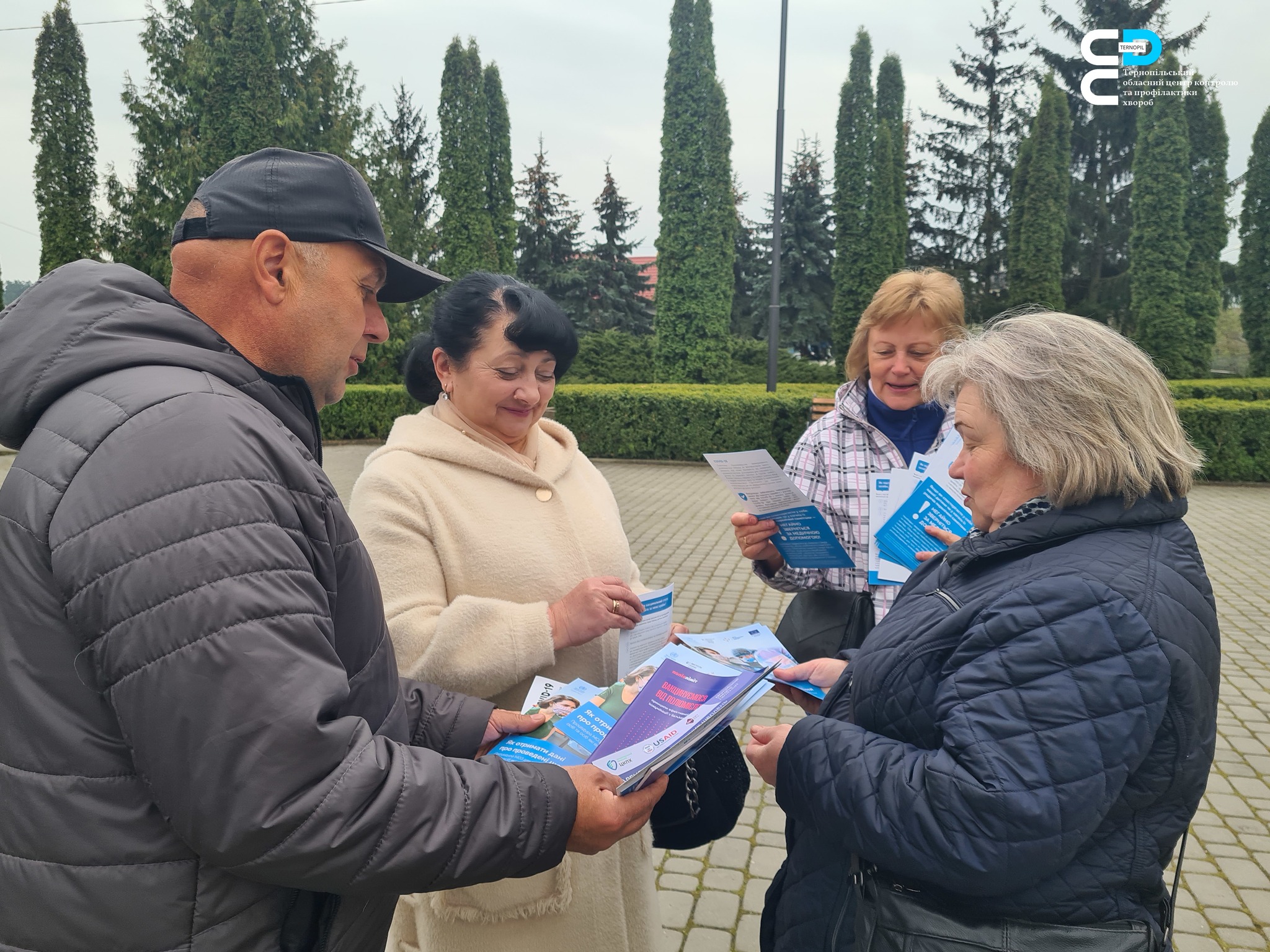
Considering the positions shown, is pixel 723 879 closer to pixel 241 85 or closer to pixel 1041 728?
pixel 1041 728

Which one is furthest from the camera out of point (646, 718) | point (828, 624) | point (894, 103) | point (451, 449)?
point (894, 103)

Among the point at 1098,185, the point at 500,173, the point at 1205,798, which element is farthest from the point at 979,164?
the point at 1205,798

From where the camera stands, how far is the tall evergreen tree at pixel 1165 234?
21.6 m

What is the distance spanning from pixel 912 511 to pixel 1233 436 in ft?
45.8

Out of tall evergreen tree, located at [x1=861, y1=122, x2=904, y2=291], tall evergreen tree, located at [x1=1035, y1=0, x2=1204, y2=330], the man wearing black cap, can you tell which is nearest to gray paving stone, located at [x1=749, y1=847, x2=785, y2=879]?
the man wearing black cap

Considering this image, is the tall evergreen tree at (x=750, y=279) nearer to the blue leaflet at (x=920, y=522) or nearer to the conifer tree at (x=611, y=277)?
the conifer tree at (x=611, y=277)

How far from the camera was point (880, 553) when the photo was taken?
2.75 meters

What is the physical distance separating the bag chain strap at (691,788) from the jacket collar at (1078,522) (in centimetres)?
97

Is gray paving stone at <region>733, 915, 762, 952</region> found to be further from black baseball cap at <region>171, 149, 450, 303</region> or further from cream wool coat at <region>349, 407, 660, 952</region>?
black baseball cap at <region>171, 149, 450, 303</region>

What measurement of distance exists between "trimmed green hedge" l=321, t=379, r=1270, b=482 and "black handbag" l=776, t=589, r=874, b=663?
36.7 ft

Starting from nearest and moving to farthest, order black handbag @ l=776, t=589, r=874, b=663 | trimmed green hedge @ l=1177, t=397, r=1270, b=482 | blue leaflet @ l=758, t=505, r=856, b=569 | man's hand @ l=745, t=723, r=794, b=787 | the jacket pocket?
Answer: man's hand @ l=745, t=723, r=794, b=787 → the jacket pocket → blue leaflet @ l=758, t=505, r=856, b=569 → black handbag @ l=776, t=589, r=874, b=663 → trimmed green hedge @ l=1177, t=397, r=1270, b=482

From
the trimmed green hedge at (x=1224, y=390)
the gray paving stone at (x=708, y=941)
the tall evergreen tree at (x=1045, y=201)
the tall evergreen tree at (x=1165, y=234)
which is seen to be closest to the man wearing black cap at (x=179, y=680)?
the gray paving stone at (x=708, y=941)

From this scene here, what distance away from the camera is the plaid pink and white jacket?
2896mm

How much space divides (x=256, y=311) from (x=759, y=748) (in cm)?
122
